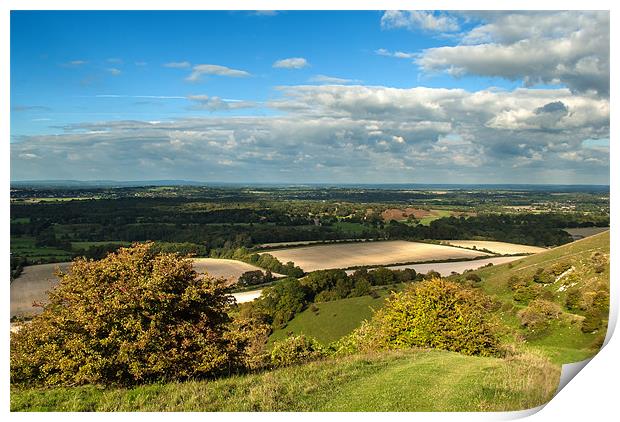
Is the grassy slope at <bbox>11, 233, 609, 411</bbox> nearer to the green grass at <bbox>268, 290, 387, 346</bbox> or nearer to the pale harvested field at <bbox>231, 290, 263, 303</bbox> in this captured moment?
the pale harvested field at <bbox>231, 290, 263, 303</bbox>

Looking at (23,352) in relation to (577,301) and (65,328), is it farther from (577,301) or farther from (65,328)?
(577,301)

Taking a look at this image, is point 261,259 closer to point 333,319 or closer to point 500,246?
point 333,319

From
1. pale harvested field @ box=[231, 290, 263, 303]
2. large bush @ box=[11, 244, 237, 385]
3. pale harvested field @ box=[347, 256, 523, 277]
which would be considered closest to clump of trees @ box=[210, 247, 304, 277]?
pale harvested field @ box=[231, 290, 263, 303]

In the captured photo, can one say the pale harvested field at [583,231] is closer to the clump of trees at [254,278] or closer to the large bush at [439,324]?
the large bush at [439,324]

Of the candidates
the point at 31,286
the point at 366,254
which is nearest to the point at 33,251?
the point at 31,286

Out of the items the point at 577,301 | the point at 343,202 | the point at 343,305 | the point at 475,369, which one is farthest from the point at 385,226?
the point at 475,369

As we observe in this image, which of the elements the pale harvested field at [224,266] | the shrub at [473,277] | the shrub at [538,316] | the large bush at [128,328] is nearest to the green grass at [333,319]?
the pale harvested field at [224,266]

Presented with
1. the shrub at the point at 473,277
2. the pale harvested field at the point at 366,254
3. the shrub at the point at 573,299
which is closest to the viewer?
the shrub at the point at 573,299
